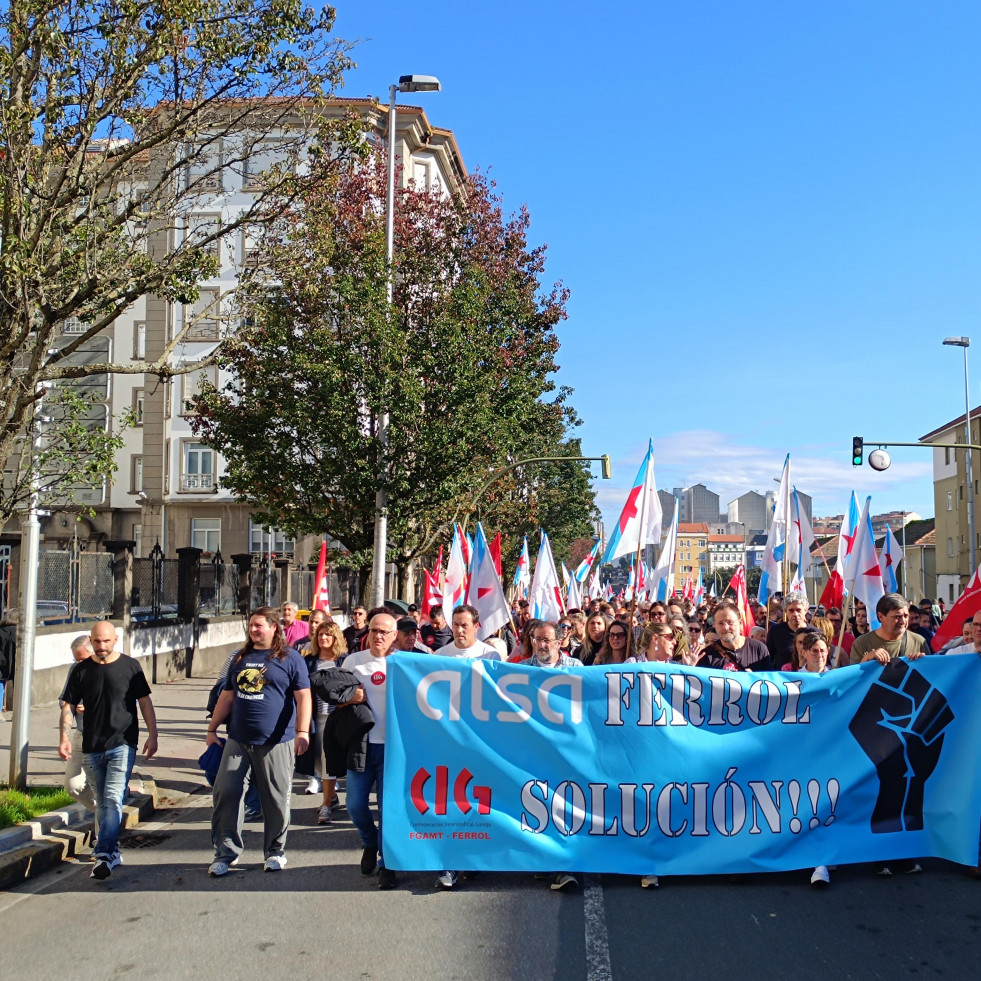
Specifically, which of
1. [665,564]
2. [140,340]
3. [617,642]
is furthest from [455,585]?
[140,340]

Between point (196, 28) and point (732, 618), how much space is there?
6.56 m

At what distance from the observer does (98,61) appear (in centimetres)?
902

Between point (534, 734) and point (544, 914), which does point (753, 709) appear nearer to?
point (534, 734)

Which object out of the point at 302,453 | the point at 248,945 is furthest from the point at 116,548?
the point at 248,945

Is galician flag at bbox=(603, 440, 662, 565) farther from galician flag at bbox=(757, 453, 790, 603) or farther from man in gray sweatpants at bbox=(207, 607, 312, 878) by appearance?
galician flag at bbox=(757, 453, 790, 603)

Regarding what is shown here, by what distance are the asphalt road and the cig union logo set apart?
457 mm

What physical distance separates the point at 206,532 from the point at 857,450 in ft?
90.8

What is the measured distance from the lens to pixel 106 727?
7160mm

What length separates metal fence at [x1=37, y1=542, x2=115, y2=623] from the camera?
53.9ft

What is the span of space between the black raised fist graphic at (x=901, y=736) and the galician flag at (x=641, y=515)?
15.0 ft

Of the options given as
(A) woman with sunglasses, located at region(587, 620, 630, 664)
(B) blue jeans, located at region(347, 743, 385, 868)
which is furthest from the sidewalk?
(A) woman with sunglasses, located at region(587, 620, 630, 664)

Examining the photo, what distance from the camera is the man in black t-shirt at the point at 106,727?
7.14 meters

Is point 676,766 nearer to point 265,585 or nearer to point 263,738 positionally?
point 263,738

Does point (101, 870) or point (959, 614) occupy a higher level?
point (959, 614)
